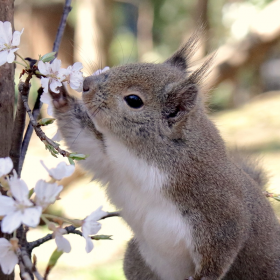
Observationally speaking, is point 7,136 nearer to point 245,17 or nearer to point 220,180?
point 220,180

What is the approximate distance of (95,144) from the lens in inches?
53.6

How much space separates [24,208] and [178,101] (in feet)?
2.64

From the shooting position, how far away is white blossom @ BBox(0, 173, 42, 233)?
530 millimetres

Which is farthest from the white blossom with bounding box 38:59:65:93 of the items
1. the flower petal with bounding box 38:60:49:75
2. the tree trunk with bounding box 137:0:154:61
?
the tree trunk with bounding box 137:0:154:61

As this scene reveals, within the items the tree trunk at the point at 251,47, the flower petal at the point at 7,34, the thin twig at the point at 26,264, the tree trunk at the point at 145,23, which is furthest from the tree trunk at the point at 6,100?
the tree trunk at the point at 145,23

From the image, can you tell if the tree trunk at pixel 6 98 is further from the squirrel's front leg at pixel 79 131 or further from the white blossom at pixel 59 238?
the white blossom at pixel 59 238

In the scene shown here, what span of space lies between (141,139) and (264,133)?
12.1ft

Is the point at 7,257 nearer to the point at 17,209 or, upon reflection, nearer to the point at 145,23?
the point at 17,209

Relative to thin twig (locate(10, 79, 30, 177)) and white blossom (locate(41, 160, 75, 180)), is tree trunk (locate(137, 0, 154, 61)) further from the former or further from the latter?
white blossom (locate(41, 160, 75, 180))

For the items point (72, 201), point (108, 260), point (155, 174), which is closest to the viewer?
point (155, 174)

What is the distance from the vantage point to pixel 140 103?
1.30m

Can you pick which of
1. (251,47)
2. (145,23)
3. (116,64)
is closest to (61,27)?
(116,64)

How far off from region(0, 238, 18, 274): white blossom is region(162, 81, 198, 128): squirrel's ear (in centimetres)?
77

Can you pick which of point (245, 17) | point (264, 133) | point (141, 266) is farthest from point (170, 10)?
point (141, 266)
